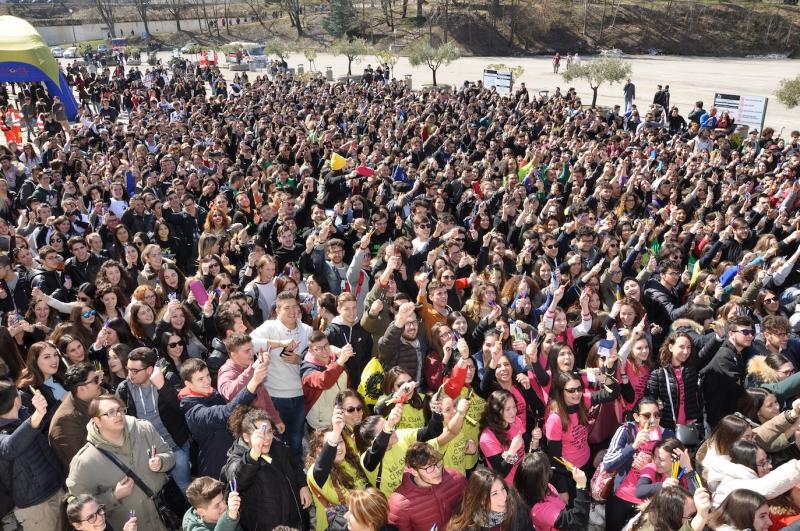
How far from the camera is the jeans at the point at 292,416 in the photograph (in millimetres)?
4922

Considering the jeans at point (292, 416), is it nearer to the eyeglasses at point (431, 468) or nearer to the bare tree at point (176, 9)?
the eyeglasses at point (431, 468)

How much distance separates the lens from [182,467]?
466cm

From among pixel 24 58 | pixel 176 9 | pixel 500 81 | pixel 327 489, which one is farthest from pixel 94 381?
pixel 176 9

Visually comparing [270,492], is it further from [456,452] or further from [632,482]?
[632,482]

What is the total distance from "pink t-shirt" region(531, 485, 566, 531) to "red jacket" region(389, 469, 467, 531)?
481 millimetres

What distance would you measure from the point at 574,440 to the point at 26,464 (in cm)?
389

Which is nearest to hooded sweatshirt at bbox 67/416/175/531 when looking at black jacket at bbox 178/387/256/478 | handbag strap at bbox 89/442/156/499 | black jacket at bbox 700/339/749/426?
handbag strap at bbox 89/442/156/499

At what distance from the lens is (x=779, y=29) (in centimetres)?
5459

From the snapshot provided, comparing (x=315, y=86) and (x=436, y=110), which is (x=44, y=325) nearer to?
(x=436, y=110)

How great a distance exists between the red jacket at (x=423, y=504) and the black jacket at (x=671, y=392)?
7.25 ft

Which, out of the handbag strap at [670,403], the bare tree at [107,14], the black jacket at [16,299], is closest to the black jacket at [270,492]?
the handbag strap at [670,403]

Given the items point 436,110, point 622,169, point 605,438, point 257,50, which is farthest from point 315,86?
point 257,50

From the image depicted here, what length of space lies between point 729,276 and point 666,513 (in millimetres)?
4454

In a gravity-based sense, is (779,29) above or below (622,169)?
above
